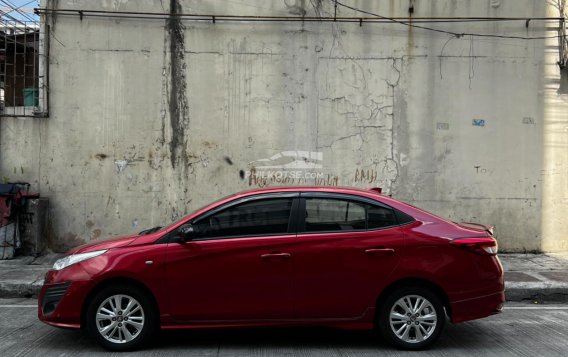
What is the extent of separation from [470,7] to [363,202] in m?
6.54

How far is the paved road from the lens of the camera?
5121 millimetres

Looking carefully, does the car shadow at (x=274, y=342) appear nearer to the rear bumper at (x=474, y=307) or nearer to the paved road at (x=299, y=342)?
the paved road at (x=299, y=342)

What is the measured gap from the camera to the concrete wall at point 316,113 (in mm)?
9969

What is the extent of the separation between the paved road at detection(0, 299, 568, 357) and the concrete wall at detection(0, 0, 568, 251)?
13.2 ft

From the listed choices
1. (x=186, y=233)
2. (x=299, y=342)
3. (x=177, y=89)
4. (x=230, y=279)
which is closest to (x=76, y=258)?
(x=186, y=233)

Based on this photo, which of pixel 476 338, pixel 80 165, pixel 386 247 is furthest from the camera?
pixel 80 165

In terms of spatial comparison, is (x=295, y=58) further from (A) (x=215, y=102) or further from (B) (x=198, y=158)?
(B) (x=198, y=158)

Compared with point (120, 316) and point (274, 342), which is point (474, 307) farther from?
point (120, 316)

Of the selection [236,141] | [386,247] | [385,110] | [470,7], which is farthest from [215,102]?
[386,247]

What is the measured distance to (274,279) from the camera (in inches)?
198

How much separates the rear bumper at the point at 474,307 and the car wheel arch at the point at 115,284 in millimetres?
2872

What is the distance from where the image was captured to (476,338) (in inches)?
223

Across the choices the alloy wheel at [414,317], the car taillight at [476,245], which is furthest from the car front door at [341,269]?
the car taillight at [476,245]

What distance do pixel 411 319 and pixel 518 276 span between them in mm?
3924
